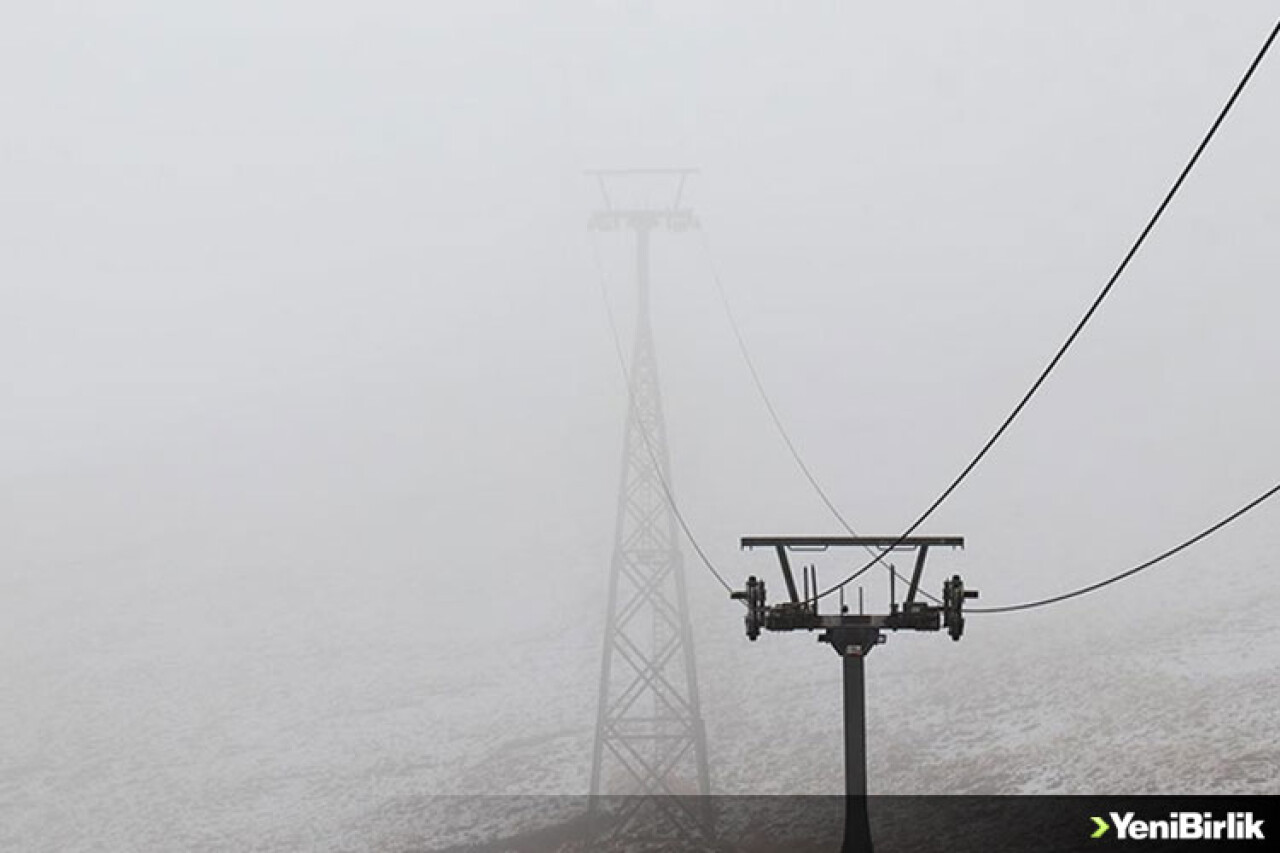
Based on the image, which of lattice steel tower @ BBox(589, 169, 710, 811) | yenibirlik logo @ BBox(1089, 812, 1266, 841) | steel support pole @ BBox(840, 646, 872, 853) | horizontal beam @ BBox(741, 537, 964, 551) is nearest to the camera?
steel support pole @ BBox(840, 646, 872, 853)

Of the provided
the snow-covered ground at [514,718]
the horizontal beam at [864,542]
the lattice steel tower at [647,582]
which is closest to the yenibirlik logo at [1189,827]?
the snow-covered ground at [514,718]

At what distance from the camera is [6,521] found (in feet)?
230

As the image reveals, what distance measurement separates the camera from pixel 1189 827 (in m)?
20.4

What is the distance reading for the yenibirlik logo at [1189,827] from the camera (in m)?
19.4

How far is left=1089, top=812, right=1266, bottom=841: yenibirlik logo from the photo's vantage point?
63.7 ft

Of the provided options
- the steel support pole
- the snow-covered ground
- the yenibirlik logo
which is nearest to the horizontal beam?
the steel support pole

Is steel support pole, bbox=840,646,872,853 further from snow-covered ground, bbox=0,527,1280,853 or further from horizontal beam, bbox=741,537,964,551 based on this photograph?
snow-covered ground, bbox=0,527,1280,853

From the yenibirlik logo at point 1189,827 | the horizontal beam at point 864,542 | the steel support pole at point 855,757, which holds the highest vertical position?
the horizontal beam at point 864,542

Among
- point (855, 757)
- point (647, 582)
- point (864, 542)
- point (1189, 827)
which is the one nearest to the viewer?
point (855, 757)

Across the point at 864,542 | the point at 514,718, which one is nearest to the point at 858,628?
the point at 864,542

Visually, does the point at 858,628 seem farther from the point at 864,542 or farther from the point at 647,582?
the point at 647,582

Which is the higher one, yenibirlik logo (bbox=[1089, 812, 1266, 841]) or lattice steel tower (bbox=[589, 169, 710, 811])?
lattice steel tower (bbox=[589, 169, 710, 811])

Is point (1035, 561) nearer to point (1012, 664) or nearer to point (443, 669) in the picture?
point (1012, 664)

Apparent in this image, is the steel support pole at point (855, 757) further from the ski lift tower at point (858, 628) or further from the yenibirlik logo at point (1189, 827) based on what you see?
the yenibirlik logo at point (1189, 827)
